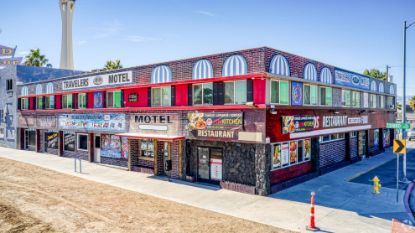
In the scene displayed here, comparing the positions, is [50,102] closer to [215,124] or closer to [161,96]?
[161,96]

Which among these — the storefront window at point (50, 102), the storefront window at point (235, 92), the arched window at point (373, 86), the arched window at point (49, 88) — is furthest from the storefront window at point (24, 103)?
the arched window at point (373, 86)

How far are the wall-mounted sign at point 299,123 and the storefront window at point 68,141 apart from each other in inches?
736

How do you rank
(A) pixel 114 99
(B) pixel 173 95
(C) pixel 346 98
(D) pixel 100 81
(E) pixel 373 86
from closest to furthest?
(B) pixel 173 95, (A) pixel 114 99, (D) pixel 100 81, (C) pixel 346 98, (E) pixel 373 86

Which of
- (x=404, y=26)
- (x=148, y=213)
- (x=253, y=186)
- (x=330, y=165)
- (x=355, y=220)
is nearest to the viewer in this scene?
(x=355, y=220)

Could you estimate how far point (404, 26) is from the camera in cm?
1788

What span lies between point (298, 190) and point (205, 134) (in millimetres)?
5550

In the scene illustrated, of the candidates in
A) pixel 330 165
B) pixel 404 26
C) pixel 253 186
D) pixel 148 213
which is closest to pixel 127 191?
pixel 148 213

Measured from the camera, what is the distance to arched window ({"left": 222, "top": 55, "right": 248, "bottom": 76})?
15.2 meters

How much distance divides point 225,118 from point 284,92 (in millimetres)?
3396

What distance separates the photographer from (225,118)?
15.7 meters

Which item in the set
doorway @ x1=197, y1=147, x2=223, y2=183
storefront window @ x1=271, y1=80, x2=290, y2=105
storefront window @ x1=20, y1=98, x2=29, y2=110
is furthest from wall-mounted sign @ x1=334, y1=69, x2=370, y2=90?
storefront window @ x1=20, y1=98, x2=29, y2=110

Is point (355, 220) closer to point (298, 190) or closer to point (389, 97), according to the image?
point (298, 190)

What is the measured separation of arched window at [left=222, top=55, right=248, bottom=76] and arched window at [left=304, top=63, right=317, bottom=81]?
464 cm

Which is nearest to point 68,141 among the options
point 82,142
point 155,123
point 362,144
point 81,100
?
point 82,142
